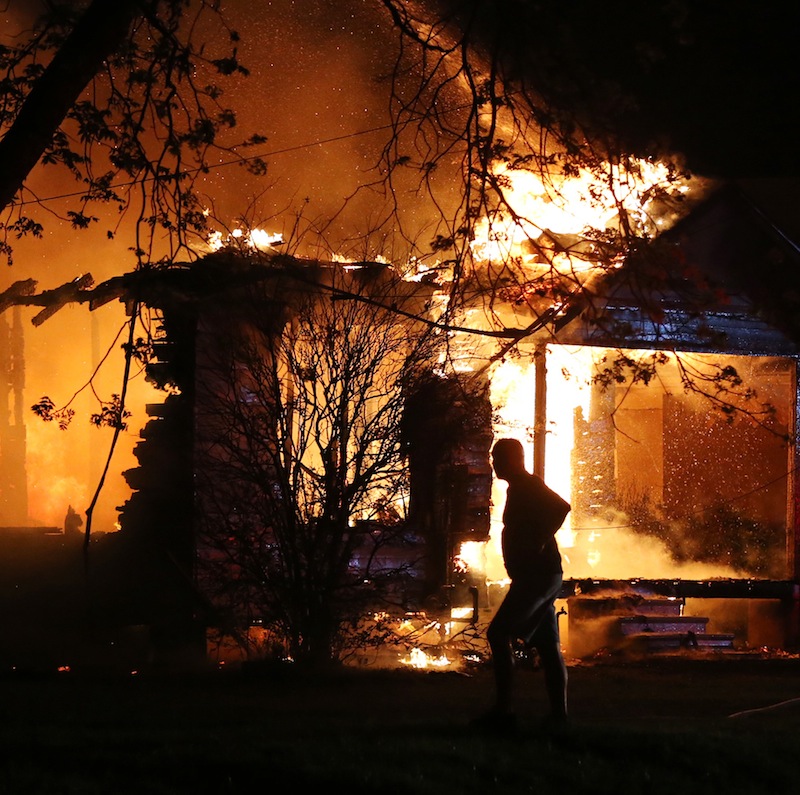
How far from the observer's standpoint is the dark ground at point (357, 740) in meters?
5.48

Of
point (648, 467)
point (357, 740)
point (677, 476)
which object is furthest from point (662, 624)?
point (357, 740)

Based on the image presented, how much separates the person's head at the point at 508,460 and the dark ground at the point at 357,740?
177 cm

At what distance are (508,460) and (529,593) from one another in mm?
963

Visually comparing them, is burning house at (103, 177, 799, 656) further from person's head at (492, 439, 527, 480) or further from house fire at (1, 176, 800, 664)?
person's head at (492, 439, 527, 480)

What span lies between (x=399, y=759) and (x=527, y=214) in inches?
382

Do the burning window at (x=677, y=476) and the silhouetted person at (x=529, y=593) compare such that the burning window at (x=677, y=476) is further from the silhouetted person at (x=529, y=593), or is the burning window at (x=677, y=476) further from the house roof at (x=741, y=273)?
the silhouetted person at (x=529, y=593)

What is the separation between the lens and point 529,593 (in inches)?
271

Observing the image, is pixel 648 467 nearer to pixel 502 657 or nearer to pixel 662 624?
pixel 662 624

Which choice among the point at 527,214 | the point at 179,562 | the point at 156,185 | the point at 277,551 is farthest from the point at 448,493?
the point at 156,185

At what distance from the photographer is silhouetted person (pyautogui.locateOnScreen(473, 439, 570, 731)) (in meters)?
6.86

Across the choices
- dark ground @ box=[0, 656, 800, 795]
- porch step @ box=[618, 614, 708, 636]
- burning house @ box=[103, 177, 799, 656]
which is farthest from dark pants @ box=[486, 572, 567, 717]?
porch step @ box=[618, 614, 708, 636]

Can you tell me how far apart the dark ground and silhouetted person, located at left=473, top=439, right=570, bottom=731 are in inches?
13.2

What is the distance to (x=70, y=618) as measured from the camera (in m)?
14.0

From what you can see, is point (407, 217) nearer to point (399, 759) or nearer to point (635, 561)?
point (635, 561)
